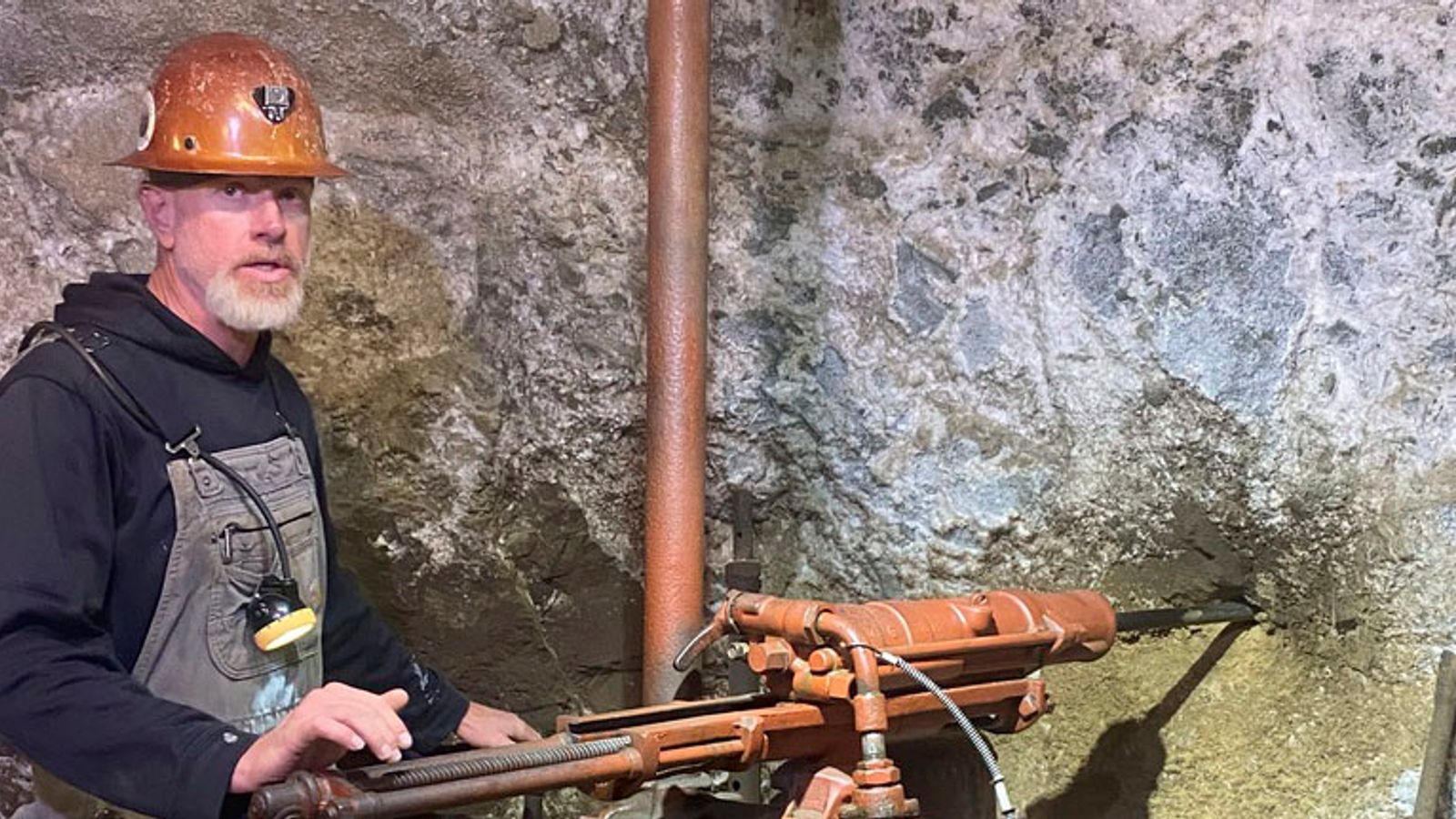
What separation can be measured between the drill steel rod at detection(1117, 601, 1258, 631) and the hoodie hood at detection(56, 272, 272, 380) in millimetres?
1117

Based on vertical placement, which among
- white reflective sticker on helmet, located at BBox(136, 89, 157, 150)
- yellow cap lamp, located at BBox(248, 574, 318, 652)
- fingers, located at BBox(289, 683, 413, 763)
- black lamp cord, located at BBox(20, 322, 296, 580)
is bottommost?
fingers, located at BBox(289, 683, 413, 763)

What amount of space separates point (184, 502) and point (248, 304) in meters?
0.20

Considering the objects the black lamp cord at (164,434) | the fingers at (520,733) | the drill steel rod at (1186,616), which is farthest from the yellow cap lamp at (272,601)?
the drill steel rod at (1186,616)

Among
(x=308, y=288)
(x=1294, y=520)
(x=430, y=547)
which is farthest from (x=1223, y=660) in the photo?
(x=308, y=288)

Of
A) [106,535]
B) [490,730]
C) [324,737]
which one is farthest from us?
[490,730]

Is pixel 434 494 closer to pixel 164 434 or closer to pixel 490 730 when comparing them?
pixel 490 730

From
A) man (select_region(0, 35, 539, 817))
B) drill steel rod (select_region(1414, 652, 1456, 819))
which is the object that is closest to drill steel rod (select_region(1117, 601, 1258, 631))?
drill steel rod (select_region(1414, 652, 1456, 819))

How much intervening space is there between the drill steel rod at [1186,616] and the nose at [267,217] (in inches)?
42.9

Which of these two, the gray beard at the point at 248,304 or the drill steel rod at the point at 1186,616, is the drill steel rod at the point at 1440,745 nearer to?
the drill steel rod at the point at 1186,616

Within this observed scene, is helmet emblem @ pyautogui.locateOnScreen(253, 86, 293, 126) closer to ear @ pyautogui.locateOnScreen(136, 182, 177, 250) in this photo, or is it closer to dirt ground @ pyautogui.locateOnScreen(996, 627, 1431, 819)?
ear @ pyautogui.locateOnScreen(136, 182, 177, 250)

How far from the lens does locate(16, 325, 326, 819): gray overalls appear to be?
1.33 meters

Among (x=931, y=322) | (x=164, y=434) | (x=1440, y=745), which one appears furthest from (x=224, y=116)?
(x=1440, y=745)

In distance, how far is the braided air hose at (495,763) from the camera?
114 centimetres

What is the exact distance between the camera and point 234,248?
1385 millimetres
